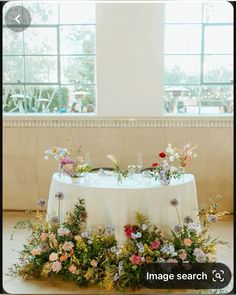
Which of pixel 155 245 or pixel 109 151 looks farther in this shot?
pixel 109 151

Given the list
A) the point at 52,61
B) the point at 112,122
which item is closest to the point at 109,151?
the point at 112,122

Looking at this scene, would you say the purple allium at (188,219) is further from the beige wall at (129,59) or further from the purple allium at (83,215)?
the beige wall at (129,59)

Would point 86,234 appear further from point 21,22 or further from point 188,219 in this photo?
point 21,22

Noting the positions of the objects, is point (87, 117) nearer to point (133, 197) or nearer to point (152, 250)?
point (133, 197)

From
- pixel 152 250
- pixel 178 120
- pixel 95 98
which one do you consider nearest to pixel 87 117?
pixel 95 98

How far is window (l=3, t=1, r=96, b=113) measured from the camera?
167 inches

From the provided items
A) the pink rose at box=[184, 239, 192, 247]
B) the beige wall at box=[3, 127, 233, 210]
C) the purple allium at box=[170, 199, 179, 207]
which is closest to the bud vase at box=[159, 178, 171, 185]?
the purple allium at box=[170, 199, 179, 207]

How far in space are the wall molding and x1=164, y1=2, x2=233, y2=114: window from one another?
0.20 m

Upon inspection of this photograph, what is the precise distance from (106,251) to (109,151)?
168 cm

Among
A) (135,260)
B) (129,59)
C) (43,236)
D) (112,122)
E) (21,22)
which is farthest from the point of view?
(21,22)

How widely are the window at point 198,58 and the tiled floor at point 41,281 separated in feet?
4.23

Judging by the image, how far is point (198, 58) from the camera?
4180 millimetres

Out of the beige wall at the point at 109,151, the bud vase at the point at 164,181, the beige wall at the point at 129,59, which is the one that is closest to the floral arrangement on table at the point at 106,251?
the bud vase at the point at 164,181

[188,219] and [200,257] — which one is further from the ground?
[188,219]
